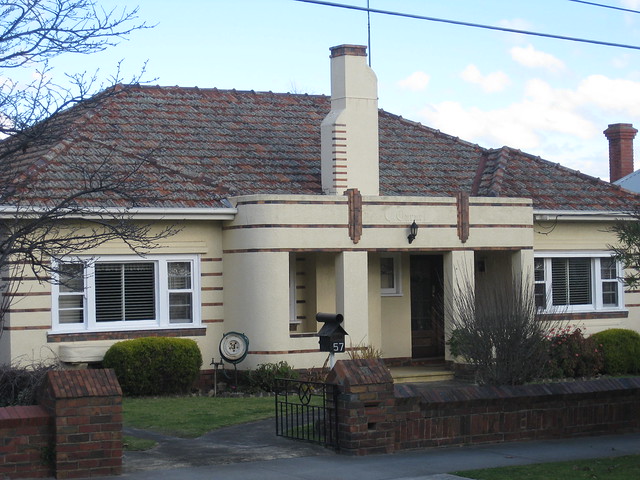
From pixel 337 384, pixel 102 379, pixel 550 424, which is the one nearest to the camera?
pixel 102 379

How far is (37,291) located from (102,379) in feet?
25.5

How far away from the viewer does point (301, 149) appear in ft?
77.4

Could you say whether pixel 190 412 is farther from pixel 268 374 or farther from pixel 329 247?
pixel 329 247

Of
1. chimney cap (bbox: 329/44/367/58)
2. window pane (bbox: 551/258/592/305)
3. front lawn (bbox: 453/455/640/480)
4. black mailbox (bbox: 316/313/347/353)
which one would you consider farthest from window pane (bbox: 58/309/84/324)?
window pane (bbox: 551/258/592/305)

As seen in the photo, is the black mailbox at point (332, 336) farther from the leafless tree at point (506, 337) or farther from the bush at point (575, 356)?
the bush at point (575, 356)

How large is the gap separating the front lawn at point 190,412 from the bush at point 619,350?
26.7 ft

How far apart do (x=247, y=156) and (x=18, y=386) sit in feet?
35.1

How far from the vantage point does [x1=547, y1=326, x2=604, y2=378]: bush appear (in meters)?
21.9

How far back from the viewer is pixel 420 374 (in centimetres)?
2162

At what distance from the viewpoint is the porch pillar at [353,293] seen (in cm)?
2069

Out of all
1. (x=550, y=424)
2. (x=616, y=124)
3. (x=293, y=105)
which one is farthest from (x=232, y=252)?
(x=616, y=124)

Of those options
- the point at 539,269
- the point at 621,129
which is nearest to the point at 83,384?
the point at 539,269

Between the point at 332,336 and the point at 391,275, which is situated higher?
the point at 391,275

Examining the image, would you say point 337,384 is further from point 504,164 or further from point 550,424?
point 504,164
